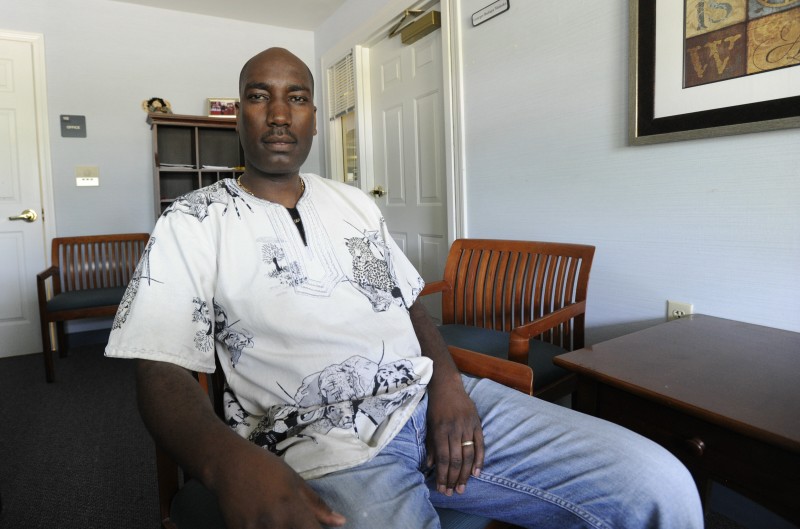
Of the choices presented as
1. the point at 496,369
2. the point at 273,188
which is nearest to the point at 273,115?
the point at 273,188

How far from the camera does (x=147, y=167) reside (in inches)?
145

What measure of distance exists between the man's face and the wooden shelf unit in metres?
2.75

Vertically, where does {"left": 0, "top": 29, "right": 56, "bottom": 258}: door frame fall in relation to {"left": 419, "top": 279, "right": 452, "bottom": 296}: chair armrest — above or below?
above

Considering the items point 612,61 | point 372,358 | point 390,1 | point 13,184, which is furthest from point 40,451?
point 390,1

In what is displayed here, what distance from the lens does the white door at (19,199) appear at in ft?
10.7

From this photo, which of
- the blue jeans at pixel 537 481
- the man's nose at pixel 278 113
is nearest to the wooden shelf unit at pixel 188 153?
the man's nose at pixel 278 113

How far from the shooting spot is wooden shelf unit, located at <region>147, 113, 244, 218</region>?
11.4 feet

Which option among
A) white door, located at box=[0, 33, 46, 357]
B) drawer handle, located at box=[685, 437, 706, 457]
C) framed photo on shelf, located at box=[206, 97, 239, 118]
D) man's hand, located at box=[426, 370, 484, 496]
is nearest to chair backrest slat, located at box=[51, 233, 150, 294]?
white door, located at box=[0, 33, 46, 357]

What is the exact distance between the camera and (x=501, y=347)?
5.17 feet

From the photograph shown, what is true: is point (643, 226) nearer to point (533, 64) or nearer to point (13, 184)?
point (533, 64)

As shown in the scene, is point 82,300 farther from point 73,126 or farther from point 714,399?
point 714,399

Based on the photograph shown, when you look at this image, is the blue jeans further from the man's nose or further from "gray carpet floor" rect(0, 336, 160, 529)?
"gray carpet floor" rect(0, 336, 160, 529)

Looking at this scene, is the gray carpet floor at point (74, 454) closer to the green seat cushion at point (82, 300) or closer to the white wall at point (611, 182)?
the green seat cushion at point (82, 300)

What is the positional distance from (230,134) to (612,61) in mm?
3225
